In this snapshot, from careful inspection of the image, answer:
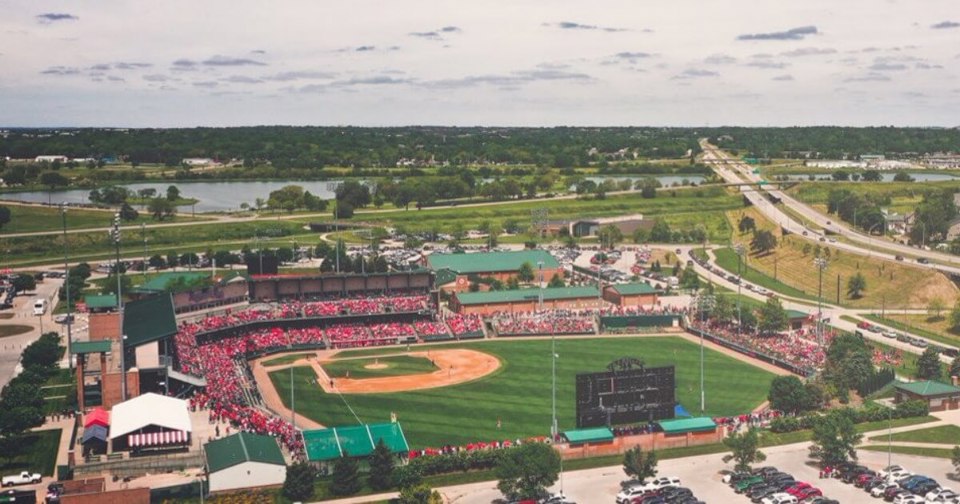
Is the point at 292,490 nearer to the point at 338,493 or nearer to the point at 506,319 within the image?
the point at 338,493

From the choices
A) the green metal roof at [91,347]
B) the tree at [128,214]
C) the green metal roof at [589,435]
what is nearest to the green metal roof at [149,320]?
the green metal roof at [91,347]

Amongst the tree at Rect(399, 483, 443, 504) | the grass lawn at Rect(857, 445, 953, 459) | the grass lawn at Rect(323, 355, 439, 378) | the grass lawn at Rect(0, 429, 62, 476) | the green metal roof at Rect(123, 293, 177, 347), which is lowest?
the grass lawn at Rect(857, 445, 953, 459)

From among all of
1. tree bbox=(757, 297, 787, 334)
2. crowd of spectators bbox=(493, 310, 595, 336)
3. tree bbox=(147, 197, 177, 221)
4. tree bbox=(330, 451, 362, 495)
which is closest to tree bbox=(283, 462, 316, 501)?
tree bbox=(330, 451, 362, 495)

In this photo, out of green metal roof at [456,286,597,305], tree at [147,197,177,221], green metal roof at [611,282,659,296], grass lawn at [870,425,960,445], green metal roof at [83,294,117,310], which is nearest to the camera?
grass lawn at [870,425,960,445]

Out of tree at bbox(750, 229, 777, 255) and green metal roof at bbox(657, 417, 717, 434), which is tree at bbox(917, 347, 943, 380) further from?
tree at bbox(750, 229, 777, 255)

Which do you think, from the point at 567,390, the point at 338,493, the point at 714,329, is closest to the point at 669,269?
the point at 714,329

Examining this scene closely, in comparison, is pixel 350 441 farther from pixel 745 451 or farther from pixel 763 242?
pixel 763 242

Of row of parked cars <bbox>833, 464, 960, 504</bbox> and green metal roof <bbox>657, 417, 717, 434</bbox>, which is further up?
green metal roof <bbox>657, 417, 717, 434</bbox>
